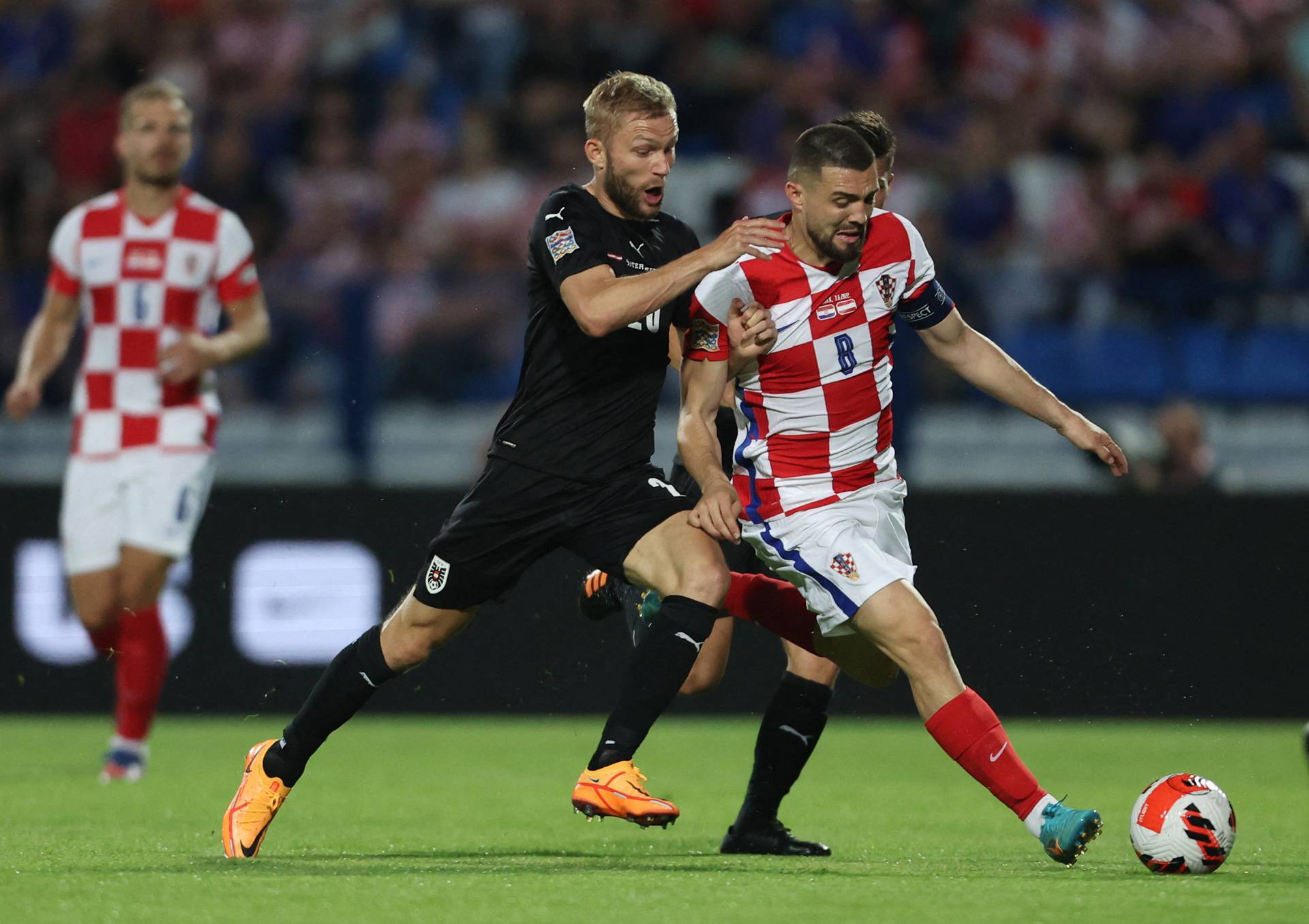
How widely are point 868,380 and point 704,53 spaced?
280 inches

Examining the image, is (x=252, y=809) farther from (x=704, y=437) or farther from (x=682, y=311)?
(x=682, y=311)

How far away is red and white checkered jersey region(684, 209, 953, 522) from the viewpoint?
518cm

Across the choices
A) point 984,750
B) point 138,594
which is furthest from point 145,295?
point 984,750

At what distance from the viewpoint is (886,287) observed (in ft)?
17.2

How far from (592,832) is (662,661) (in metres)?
1.14

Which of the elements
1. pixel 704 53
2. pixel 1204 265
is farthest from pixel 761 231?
pixel 704 53

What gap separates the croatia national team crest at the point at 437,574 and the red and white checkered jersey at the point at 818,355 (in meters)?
0.81

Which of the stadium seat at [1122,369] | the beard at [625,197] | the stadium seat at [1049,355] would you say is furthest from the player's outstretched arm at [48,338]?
the stadium seat at [1122,369]

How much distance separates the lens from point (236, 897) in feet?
14.0

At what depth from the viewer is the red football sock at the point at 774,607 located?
538cm

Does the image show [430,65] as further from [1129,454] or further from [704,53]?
[1129,454]

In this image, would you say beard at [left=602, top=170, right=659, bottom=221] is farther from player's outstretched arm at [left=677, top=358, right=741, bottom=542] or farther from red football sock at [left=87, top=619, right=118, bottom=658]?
red football sock at [left=87, top=619, right=118, bottom=658]

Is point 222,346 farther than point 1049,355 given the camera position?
No

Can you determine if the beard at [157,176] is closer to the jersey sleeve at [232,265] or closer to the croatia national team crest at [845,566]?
the jersey sleeve at [232,265]
